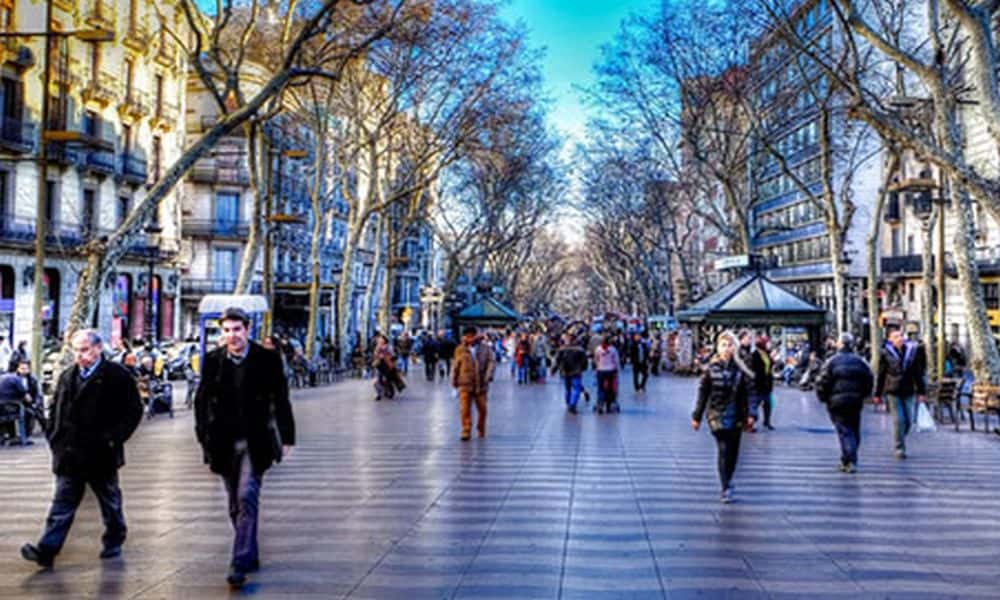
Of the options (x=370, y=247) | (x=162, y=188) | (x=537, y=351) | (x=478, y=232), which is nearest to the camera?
(x=162, y=188)

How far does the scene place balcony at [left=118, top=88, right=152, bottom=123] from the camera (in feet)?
131

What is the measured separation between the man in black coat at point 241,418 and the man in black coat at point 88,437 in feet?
2.82

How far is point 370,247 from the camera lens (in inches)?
3179

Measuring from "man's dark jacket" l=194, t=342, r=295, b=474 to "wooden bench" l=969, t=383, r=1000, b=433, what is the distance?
1316cm

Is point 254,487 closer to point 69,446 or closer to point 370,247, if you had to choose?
point 69,446

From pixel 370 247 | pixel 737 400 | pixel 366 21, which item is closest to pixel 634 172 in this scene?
pixel 366 21

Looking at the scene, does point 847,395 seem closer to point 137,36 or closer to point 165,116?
point 137,36

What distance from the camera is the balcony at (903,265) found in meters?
47.6

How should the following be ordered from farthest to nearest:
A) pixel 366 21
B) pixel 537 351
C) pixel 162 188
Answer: pixel 537 351, pixel 366 21, pixel 162 188

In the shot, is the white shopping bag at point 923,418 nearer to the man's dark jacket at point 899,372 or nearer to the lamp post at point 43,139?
the man's dark jacket at point 899,372

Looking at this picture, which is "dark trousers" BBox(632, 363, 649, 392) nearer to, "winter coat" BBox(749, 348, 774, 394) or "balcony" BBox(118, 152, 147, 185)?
"winter coat" BBox(749, 348, 774, 394)

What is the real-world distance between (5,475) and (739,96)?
21517mm

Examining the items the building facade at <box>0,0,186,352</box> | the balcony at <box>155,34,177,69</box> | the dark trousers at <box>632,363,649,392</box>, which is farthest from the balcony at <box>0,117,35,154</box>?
the dark trousers at <box>632,363,649,392</box>

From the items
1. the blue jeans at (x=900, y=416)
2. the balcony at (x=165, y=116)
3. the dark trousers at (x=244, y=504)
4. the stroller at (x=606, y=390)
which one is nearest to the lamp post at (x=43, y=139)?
the stroller at (x=606, y=390)
